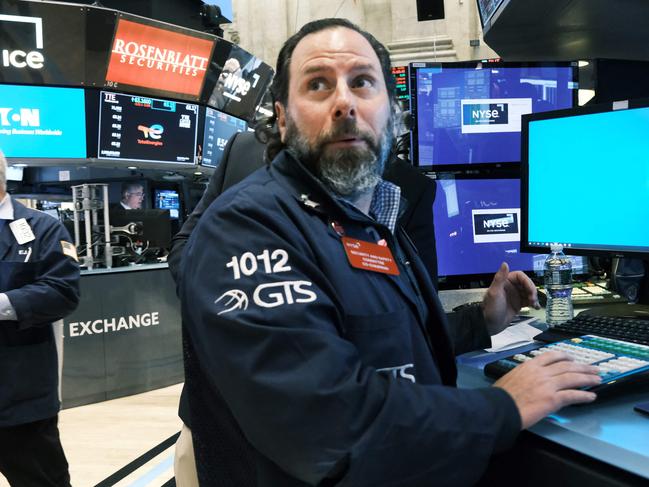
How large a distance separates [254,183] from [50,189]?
7.37 m

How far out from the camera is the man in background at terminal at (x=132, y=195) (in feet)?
24.1

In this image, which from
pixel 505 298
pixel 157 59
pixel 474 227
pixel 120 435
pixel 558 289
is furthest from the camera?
pixel 157 59

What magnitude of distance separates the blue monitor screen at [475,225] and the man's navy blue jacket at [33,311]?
5.17 feet

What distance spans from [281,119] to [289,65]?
13 centimetres

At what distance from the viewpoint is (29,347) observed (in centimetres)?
236

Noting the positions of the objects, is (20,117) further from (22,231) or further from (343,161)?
(343,161)

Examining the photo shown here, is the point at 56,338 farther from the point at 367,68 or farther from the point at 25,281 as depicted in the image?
the point at 367,68

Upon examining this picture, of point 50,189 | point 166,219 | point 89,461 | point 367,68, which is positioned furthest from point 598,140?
point 50,189

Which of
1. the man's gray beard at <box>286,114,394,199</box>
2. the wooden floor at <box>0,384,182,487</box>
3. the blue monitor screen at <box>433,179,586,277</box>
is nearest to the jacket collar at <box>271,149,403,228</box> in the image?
the man's gray beard at <box>286,114,394,199</box>

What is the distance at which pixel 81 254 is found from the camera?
505 centimetres

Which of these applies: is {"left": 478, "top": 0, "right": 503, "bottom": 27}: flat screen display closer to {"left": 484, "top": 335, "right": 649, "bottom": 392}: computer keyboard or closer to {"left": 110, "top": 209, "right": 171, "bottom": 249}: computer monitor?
{"left": 484, "top": 335, "right": 649, "bottom": 392}: computer keyboard

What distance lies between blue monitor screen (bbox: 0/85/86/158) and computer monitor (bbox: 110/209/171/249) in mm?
1068

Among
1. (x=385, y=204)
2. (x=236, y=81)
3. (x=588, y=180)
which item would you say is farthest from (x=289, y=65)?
(x=236, y=81)

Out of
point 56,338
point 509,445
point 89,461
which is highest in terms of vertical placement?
point 509,445
